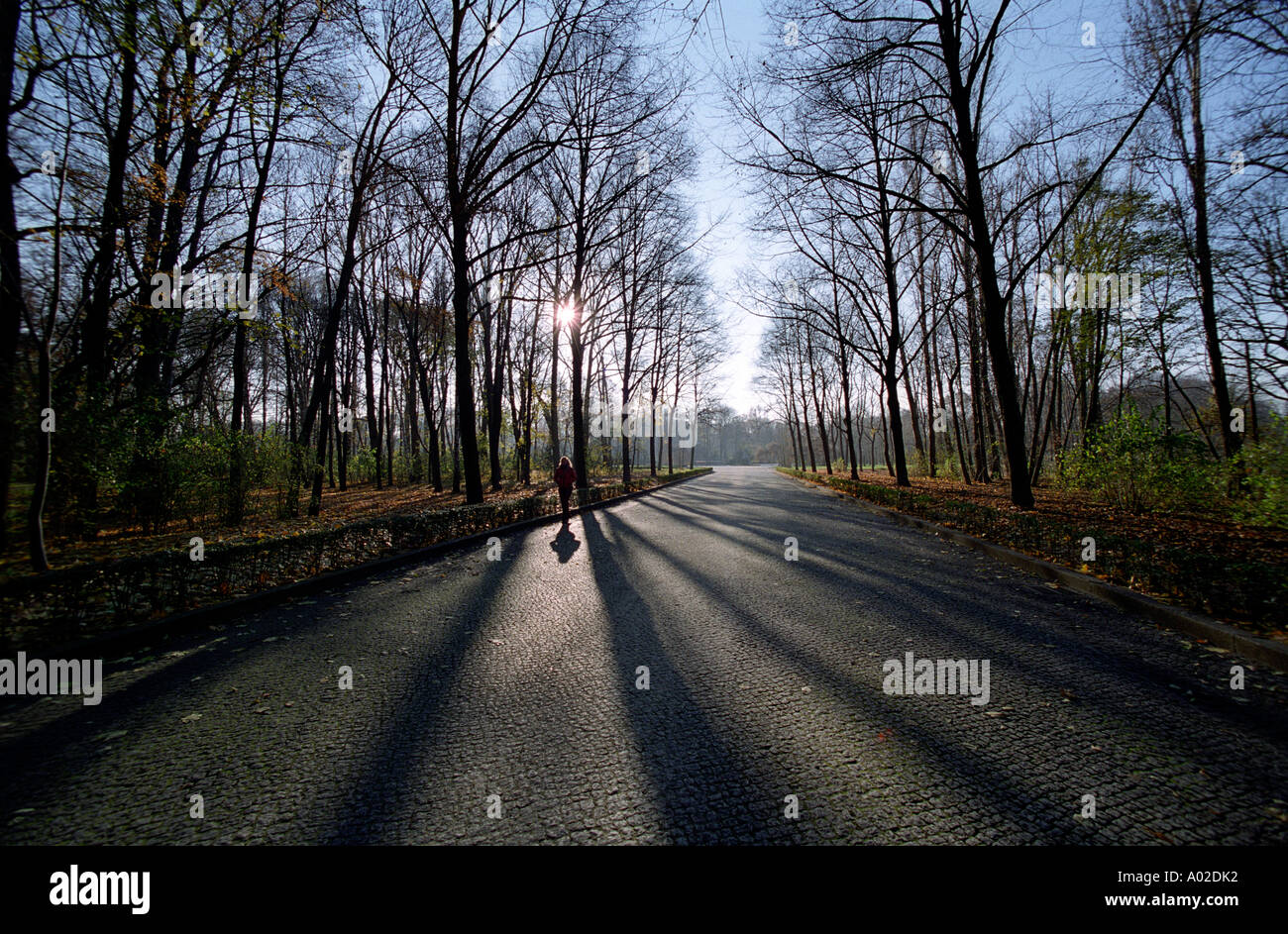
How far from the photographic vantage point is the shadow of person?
28.2 ft

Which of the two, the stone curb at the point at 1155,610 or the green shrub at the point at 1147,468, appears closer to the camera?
the stone curb at the point at 1155,610

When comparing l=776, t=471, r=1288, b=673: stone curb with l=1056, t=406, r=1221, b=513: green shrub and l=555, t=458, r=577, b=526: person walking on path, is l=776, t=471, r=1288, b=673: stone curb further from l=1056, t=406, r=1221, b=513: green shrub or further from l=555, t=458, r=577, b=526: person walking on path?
l=555, t=458, r=577, b=526: person walking on path

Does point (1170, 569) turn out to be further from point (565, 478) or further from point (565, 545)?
point (565, 478)

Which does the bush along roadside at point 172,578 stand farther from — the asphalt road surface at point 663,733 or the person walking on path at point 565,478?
the person walking on path at point 565,478

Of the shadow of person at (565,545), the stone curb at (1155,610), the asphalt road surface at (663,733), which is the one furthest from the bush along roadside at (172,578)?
the stone curb at (1155,610)

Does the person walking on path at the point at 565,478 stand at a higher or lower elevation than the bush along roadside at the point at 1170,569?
higher

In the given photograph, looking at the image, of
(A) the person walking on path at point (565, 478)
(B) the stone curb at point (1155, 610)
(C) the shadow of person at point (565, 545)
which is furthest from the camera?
(A) the person walking on path at point (565, 478)

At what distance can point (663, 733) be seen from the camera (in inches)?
113

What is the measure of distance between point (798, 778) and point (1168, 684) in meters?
2.97

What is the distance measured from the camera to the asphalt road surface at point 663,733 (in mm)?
2141

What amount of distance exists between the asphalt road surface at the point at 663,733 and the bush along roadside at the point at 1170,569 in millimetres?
599

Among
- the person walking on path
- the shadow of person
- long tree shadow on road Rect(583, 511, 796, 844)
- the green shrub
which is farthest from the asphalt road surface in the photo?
the green shrub

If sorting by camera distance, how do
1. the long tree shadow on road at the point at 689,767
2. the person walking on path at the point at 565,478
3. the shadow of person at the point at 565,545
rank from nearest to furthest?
the long tree shadow on road at the point at 689,767
the shadow of person at the point at 565,545
the person walking on path at the point at 565,478
